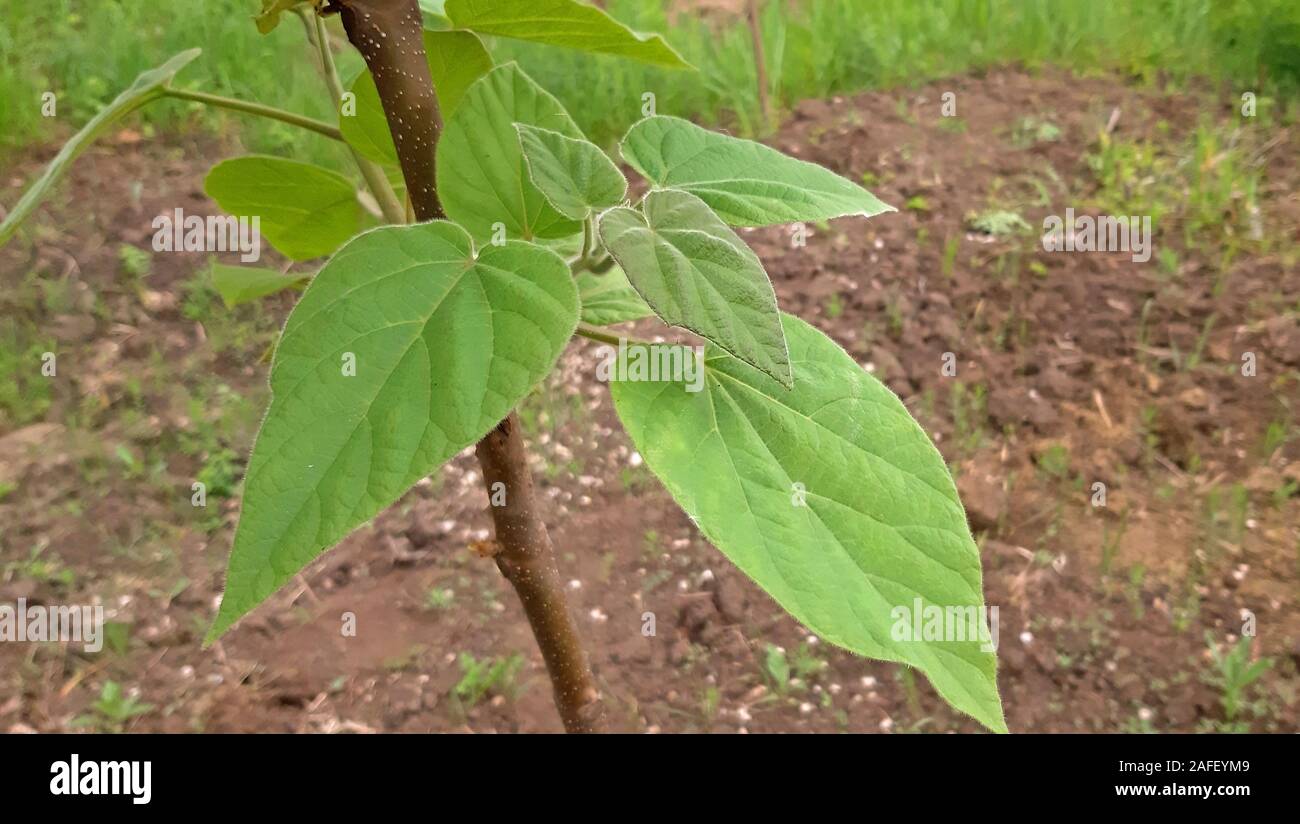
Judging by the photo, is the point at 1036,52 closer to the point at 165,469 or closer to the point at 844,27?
the point at 844,27

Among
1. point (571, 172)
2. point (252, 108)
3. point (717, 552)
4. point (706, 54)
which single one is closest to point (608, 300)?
point (571, 172)

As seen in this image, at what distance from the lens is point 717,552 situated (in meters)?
1.45

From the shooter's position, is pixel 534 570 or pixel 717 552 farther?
pixel 717 552

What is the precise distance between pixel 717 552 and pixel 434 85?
104 centimetres

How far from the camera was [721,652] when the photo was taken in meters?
1.33

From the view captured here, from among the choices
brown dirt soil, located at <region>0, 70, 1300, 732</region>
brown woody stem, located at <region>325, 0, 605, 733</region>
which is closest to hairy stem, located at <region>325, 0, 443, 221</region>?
brown woody stem, located at <region>325, 0, 605, 733</region>

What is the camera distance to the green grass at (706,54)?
6.97 feet

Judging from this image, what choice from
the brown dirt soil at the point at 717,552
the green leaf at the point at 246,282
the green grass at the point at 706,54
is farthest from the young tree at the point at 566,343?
the green grass at the point at 706,54

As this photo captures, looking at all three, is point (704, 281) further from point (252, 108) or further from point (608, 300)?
point (252, 108)

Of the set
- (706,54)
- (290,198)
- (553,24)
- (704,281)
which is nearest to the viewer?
(704,281)

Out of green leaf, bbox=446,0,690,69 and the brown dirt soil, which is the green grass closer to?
the brown dirt soil

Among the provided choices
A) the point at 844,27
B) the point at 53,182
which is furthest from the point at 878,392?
the point at 844,27

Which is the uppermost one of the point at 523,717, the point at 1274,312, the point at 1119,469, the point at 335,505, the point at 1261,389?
the point at 1274,312

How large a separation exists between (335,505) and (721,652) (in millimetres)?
1026
